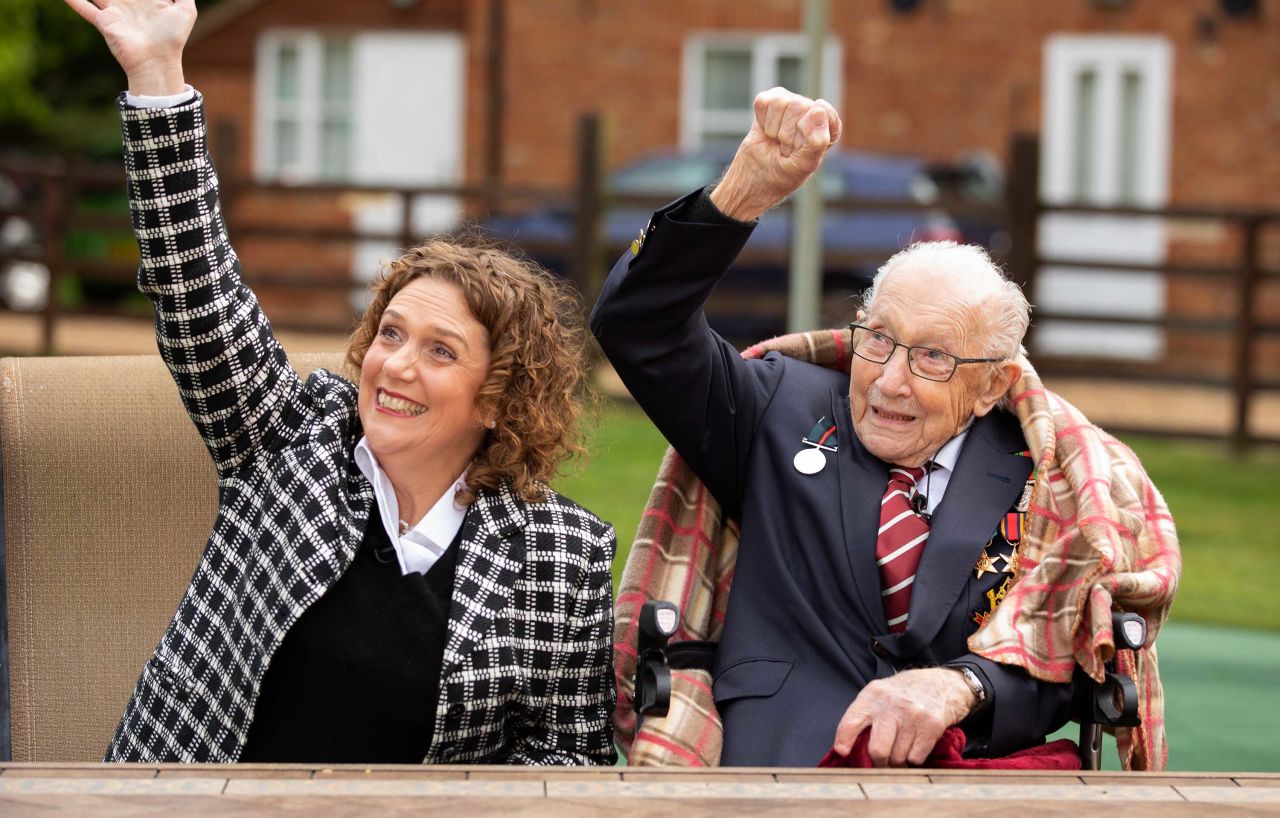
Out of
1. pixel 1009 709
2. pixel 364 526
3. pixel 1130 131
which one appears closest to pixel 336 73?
pixel 1130 131

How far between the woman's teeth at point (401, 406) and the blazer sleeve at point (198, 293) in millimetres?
173

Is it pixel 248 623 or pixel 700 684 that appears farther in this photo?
pixel 700 684

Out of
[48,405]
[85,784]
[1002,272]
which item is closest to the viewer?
[85,784]

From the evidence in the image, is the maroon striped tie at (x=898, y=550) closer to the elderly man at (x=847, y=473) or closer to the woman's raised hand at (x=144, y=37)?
the elderly man at (x=847, y=473)

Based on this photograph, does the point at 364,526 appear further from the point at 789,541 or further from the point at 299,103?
the point at 299,103

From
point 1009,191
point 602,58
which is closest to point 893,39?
point 602,58

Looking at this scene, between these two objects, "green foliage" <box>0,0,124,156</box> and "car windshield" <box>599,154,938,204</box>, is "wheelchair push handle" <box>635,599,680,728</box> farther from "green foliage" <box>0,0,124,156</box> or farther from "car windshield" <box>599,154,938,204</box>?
"green foliage" <box>0,0,124,156</box>

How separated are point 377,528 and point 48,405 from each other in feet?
2.05

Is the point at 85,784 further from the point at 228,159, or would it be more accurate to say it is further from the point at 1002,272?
the point at 228,159

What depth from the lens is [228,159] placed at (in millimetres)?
12758

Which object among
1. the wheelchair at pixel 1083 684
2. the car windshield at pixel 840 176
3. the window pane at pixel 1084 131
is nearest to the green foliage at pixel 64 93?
the car windshield at pixel 840 176

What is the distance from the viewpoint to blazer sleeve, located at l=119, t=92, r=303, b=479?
267 centimetres

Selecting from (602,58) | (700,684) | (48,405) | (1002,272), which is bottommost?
(700,684)

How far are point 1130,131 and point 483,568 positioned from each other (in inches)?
553
